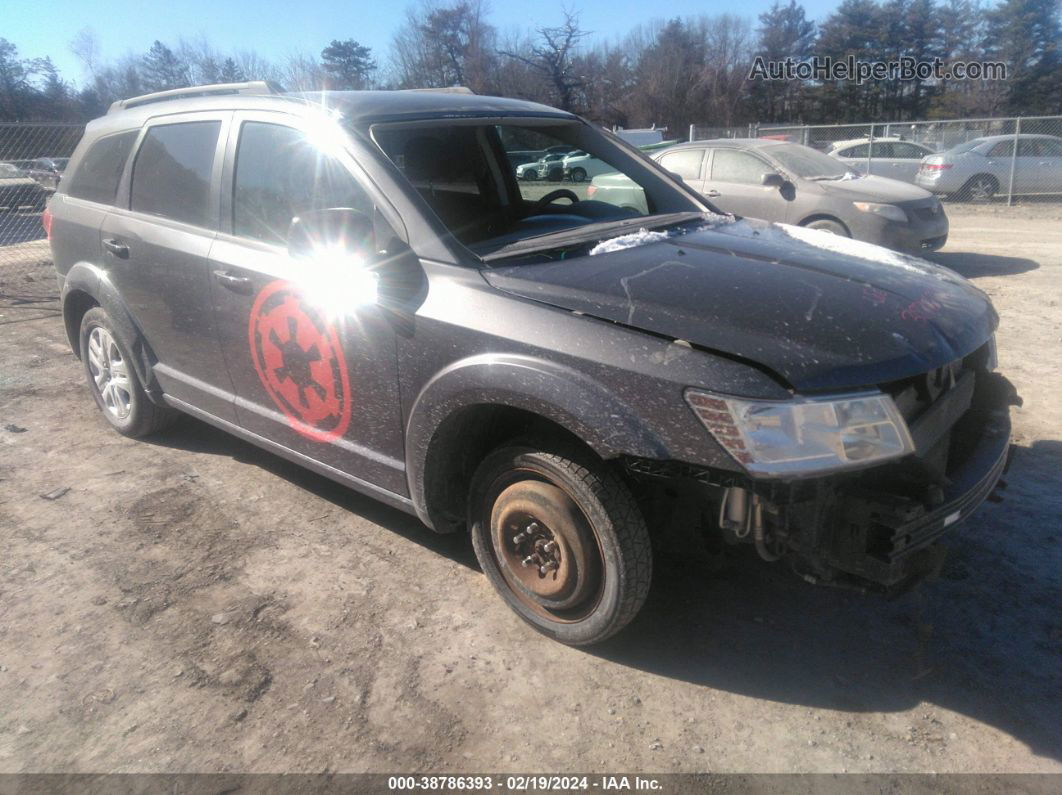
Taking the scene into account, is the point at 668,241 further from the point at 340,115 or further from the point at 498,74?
the point at 498,74

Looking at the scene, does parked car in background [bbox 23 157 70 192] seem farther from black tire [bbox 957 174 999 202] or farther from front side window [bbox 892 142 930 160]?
black tire [bbox 957 174 999 202]

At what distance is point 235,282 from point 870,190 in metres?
8.02

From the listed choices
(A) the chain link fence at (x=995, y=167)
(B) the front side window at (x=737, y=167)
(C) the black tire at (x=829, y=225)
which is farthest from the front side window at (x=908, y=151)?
(C) the black tire at (x=829, y=225)

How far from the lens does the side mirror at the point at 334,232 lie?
286cm

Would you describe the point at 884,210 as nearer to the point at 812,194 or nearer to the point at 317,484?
the point at 812,194

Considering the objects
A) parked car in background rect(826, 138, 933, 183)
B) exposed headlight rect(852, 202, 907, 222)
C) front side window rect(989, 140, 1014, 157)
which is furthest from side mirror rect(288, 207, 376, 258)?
front side window rect(989, 140, 1014, 157)

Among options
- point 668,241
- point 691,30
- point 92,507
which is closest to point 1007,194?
point 668,241

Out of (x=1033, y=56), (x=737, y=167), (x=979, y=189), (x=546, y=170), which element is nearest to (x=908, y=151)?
(x=979, y=189)

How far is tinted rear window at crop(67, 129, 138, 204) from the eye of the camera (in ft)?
14.1

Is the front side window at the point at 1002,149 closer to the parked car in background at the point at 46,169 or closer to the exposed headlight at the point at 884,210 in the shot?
the exposed headlight at the point at 884,210

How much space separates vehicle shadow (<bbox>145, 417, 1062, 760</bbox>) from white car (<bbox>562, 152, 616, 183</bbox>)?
2.03 m

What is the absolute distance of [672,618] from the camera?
302cm

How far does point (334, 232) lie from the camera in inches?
114

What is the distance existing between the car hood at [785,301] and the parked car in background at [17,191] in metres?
17.5
